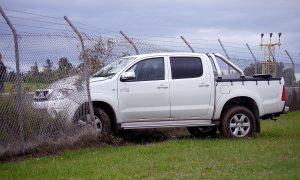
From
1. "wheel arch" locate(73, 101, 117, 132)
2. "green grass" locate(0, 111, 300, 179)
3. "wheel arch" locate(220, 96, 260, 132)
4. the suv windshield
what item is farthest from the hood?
"wheel arch" locate(220, 96, 260, 132)

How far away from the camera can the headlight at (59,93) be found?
9445mm

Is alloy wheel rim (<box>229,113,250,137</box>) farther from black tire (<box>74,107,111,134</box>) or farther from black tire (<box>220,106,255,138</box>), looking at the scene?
black tire (<box>74,107,111,134</box>)

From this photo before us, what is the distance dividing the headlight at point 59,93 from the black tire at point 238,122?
135 inches

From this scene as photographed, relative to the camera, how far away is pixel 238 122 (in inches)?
445

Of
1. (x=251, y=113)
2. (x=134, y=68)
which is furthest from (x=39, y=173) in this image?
(x=251, y=113)

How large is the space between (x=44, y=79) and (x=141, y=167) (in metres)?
2.68

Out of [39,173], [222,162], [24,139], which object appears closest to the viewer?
[39,173]

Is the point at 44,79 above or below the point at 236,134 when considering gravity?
above

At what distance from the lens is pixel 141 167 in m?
7.86

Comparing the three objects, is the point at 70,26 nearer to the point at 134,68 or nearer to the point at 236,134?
the point at 134,68

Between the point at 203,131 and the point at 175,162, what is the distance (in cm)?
409

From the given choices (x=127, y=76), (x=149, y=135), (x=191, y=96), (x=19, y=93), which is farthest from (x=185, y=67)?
(x=19, y=93)

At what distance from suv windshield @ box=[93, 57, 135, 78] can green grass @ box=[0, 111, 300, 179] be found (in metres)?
1.57

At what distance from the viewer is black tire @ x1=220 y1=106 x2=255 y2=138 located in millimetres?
11188
